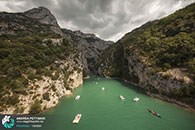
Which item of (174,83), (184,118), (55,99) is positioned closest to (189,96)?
(174,83)

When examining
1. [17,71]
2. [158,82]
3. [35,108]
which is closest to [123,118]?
[158,82]

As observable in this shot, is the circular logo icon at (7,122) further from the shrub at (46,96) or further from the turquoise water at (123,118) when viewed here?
the shrub at (46,96)

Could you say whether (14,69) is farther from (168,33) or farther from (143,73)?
(168,33)

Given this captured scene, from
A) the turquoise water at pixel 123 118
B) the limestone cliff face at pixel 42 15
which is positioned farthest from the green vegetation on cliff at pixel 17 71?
the limestone cliff face at pixel 42 15

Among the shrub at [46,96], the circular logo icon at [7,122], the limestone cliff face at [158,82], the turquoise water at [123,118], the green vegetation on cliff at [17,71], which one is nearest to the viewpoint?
the circular logo icon at [7,122]

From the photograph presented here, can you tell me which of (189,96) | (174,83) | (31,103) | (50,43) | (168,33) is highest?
(168,33)

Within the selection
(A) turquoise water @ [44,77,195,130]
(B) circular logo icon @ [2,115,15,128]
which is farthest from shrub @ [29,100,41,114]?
(B) circular logo icon @ [2,115,15,128]

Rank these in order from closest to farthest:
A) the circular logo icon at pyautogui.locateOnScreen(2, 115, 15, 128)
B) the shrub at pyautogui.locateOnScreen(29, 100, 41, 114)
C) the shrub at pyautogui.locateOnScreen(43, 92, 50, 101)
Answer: the circular logo icon at pyautogui.locateOnScreen(2, 115, 15, 128) < the shrub at pyautogui.locateOnScreen(29, 100, 41, 114) < the shrub at pyautogui.locateOnScreen(43, 92, 50, 101)

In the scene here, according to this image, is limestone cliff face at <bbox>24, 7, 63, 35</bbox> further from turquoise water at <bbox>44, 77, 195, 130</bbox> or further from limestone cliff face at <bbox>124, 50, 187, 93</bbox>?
limestone cliff face at <bbox>124, 50, 187, 93</bbox>
